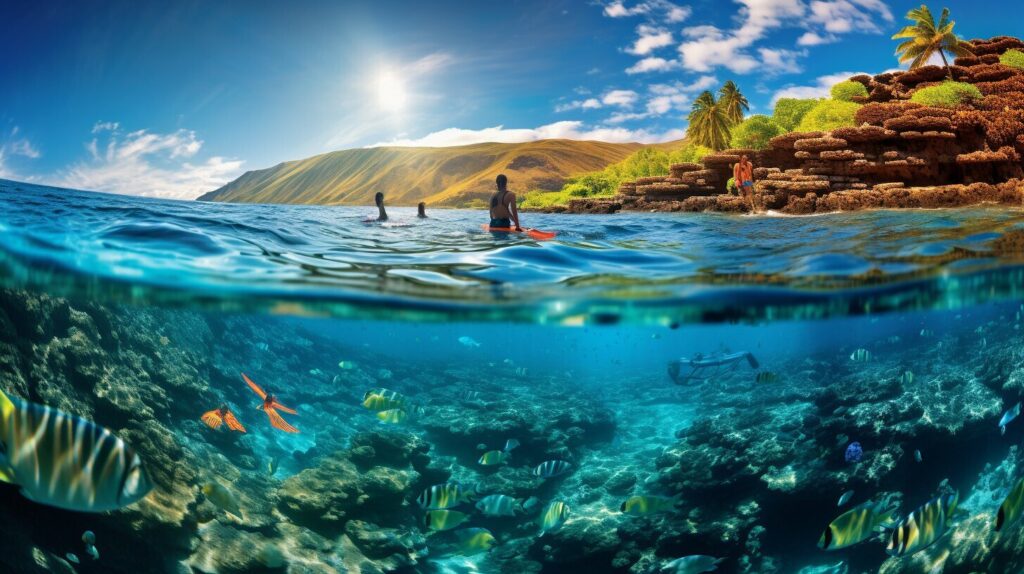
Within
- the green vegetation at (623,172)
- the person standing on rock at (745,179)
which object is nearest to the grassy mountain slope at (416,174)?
the green vegetation at (623,172)

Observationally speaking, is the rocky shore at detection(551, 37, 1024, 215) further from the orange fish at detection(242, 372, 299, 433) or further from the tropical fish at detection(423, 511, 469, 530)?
the orange fish at detection(242, 372, 299, 433)

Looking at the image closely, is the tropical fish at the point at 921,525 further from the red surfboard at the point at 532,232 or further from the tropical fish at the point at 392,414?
the red surfboard at the point at 532,232

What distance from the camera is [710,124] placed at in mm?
49188

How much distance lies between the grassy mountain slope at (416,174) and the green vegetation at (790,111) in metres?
18.5

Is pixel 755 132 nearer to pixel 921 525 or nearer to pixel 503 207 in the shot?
pixel 503 207

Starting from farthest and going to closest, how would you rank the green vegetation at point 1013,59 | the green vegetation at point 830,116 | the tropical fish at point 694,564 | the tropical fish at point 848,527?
the green vegetation at point 1013,59 < the green vegetation at point 830,116 < the tropical fish at point 694,564 < the tropical fish at point 848,527

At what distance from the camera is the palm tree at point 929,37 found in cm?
4812

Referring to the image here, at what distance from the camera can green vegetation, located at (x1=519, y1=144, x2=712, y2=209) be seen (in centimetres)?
4784

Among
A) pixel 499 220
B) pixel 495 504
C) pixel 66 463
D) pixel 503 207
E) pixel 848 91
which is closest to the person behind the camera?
pixel 66 463

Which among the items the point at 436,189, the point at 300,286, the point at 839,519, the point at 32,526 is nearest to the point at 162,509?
the point at 32,526

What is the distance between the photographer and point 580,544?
32.2 ft

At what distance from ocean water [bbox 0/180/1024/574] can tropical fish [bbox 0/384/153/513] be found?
4136 millimetres

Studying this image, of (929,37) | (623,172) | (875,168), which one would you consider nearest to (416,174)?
(623,172)

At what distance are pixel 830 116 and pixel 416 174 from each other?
112 feet
